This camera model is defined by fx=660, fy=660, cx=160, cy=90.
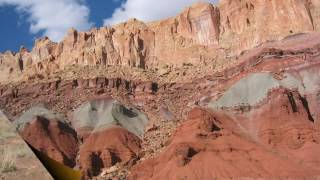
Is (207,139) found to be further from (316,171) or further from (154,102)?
(154,102)

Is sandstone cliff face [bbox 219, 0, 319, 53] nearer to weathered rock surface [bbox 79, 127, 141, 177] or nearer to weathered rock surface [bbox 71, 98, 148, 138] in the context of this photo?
weathered rock surface [bbox 71, 98, 148, 138]

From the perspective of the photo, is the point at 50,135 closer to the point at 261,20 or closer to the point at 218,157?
the point at 218,157

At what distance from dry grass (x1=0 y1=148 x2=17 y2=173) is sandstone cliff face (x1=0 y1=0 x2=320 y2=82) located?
430 ft

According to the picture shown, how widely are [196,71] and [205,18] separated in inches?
827

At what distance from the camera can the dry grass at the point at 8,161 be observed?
211 inches

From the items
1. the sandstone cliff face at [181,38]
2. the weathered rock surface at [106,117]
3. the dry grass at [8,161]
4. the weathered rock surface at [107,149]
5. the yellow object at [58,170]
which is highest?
the sandstone cliff face at [181,38]

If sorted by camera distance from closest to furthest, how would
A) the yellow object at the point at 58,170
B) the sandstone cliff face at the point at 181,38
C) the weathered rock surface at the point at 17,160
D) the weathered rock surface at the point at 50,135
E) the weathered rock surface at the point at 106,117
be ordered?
the weathered rock surface at the point at 17,160 → the yellow object at the point at 58,170 → the weathered rock surface at the point at 50,135 → the weathered rock surface at the point at 106,117 → the sandstone cliff face at the point at 181,38

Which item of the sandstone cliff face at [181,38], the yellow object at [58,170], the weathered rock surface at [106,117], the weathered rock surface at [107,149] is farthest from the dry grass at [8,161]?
the sandstone cliff face at [181,38]

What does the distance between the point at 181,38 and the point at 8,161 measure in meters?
154

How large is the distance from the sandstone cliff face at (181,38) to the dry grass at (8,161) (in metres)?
131

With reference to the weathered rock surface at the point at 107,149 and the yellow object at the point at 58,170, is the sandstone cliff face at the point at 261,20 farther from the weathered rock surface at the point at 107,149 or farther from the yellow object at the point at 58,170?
the yellow object at the point at 58,170

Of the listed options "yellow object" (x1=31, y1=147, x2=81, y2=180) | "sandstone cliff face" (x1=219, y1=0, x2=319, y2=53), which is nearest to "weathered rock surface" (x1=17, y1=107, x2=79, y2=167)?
"sandstone cliff face" (x1=219, y1=0, x2=319, y2=53)

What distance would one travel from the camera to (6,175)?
17.5 feet

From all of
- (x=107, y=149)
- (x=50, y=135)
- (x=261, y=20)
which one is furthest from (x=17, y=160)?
(x=261, y=20)
